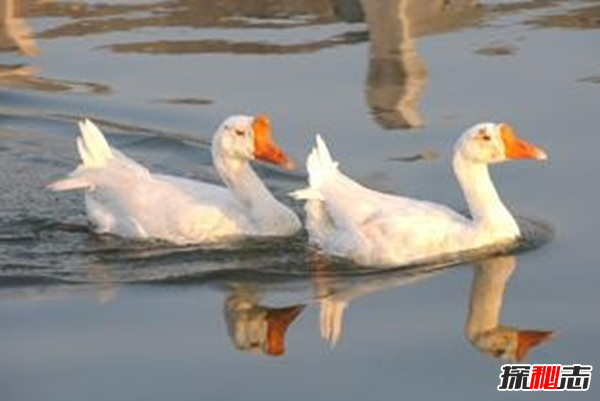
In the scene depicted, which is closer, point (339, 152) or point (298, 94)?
point (339, 152)

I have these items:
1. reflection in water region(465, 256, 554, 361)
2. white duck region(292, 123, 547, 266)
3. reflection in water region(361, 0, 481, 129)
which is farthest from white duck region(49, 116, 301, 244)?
reflection in water region(361, 0, 481, 129)

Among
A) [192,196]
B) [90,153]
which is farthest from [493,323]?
[90,153]

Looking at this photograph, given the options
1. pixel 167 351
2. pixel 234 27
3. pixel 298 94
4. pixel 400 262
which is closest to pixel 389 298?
pixel 400 262

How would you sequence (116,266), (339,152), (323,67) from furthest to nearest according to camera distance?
(323,67)
(339,152)
(116,266)

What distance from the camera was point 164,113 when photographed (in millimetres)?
A: 13234

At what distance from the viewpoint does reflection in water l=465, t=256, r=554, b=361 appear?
29.2 feet

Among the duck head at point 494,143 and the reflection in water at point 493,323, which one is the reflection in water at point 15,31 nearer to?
the duck head at point 494,143

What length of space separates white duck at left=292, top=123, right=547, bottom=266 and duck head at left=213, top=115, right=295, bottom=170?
281mm

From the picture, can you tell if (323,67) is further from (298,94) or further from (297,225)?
(297,225)

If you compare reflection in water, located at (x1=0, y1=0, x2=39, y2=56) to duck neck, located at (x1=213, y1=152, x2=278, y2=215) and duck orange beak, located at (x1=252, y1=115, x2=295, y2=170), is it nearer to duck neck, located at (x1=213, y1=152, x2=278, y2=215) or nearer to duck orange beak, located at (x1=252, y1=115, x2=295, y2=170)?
duck neck, located at (x1=213, y1=152, x2=278, y2=215)

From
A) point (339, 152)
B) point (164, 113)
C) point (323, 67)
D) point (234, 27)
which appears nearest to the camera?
point (339, 152)

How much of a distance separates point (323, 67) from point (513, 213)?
356 centimetres

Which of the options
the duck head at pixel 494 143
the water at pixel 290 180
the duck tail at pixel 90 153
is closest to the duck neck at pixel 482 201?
the duck head at pixel 494 143

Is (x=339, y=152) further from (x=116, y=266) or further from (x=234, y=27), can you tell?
(x=234, y=27)
